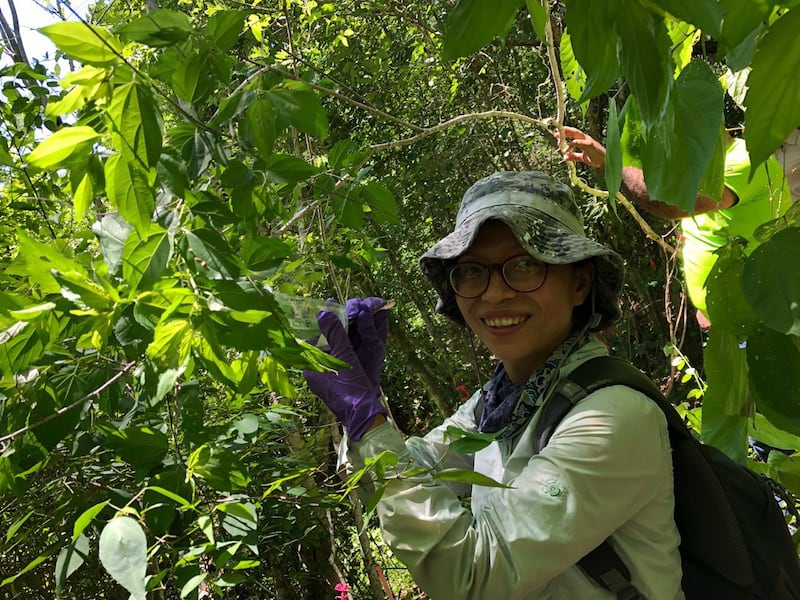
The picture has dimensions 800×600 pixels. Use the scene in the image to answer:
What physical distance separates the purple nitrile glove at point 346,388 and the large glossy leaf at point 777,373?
0.82 metres

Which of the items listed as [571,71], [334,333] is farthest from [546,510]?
[571,71]

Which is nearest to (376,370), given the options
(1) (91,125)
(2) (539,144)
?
(1) (91,125)

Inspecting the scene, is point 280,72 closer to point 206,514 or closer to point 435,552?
point 206,514

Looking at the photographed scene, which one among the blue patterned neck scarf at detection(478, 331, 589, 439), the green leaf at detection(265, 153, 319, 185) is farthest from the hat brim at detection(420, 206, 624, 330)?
the green leaf at detection(265, 153, 319, 185)

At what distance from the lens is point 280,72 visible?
3.39ft

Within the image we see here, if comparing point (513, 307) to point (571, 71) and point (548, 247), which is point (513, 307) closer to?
point (548, 247)

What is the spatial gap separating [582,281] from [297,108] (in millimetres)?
840

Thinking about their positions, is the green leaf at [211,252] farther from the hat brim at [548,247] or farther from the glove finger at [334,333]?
the hat brim at [548,247]

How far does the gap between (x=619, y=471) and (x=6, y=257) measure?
2.22m

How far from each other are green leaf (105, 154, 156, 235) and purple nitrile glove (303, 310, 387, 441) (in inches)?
23.7

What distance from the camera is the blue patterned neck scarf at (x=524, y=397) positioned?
1378 millimetres

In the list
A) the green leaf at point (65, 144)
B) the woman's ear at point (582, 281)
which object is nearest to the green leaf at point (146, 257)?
the green leaf at point (65, 144)

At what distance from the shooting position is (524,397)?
4.54 feet

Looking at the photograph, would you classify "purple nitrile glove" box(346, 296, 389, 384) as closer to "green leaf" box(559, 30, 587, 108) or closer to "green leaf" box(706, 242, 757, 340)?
"green leaf" box(559, 30, 587, 108)
